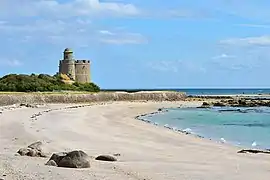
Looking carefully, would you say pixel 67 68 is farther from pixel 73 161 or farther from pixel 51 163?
pixel 73 161

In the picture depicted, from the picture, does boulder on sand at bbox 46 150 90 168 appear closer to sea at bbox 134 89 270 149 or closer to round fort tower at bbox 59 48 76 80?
sea at bbox 134 89 270 149

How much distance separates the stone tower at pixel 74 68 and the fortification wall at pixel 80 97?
957 centimetres

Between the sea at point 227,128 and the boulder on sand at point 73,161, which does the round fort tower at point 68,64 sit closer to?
the sea at point 227,128

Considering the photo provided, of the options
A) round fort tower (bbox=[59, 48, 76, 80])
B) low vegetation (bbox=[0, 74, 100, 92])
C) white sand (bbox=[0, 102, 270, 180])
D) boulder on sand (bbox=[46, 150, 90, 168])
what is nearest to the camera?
white sand (bbox=[0, 102, 270, 180])

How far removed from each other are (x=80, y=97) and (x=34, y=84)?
9031 mm

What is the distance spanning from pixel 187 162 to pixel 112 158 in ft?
6.32

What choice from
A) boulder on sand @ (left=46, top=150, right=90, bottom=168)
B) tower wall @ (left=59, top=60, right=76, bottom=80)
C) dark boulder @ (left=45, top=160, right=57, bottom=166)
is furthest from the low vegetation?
boulder on sand @ (left=46, top=150, right=90, bottom=168)

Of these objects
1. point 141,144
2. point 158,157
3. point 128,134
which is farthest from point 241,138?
point 158,157

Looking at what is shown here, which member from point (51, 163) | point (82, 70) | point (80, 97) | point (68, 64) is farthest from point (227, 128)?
point (82, 70)

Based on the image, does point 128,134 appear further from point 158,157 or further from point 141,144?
point 158,157

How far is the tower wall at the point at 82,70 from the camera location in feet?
293

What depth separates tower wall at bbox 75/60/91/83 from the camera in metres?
89.4

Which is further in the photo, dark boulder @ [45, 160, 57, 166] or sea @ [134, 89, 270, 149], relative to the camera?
sea @ [134, 89, 270, 149]

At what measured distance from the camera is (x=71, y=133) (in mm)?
23641
